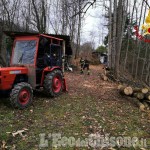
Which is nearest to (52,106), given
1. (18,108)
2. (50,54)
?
(18,108)

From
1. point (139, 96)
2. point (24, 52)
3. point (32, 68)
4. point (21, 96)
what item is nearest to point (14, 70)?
point (32, 68)

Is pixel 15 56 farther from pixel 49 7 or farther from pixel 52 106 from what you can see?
pixel 49 7

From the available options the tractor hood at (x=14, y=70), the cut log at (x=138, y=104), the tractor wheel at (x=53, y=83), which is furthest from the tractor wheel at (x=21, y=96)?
the cut log at (x=138, y=104)

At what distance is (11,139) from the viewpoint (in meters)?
5.59

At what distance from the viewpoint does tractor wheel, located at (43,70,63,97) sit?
902cm

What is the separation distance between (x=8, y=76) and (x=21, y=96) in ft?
2.54

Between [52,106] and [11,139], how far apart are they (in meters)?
2.85

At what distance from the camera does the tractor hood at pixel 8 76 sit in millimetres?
7469

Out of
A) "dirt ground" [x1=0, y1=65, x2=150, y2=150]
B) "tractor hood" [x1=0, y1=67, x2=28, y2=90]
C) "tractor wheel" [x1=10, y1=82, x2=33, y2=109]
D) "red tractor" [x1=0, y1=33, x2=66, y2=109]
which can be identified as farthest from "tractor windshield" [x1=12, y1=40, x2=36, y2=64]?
"dirt ground" [x1=0, y1=65, x2=150, y2=150]

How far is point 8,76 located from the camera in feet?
25.1

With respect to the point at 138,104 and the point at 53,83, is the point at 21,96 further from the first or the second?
the point at 138,104

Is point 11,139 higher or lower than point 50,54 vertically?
lower

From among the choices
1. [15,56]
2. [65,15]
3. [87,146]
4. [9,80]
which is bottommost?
[87,146]

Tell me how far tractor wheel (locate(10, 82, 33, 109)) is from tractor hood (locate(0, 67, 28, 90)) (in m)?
0.34
